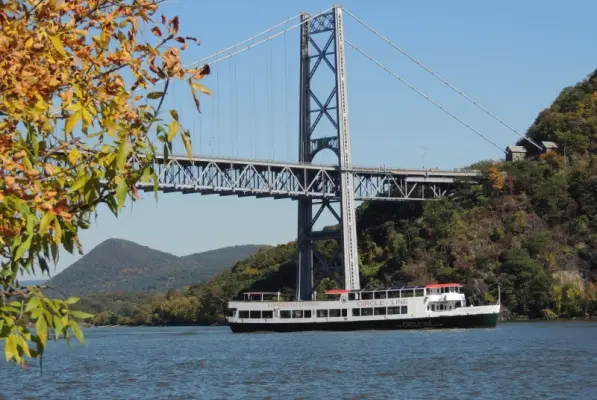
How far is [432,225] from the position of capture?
4537 inches

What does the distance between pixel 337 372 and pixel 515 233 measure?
2821 inches

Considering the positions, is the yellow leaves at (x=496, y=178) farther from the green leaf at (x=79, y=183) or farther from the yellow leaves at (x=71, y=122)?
the yellow leaves at (x=71, y=122)

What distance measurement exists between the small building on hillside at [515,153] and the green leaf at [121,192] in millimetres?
118271

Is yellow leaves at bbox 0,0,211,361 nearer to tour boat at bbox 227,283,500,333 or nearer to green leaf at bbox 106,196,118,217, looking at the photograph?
green leaf at bbox 106,196,118,217

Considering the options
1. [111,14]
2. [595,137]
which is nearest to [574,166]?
[595,137]

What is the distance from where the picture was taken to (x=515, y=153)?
411 ft

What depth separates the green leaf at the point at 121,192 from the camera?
9.41 meters

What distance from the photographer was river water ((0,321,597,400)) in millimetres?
35781

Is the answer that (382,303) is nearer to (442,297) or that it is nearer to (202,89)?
(442,297)

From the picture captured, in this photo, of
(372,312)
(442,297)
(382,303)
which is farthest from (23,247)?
(372,312)

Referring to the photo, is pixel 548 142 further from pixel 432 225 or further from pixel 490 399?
pixel 490 399

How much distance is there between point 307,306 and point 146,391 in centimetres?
5789

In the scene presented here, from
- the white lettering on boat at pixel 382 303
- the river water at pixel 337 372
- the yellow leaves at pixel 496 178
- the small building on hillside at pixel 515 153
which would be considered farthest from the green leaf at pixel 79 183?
the small building on hillside at pixel 515 153

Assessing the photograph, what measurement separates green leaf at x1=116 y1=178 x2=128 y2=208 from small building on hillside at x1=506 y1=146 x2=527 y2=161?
11827 centimetres
